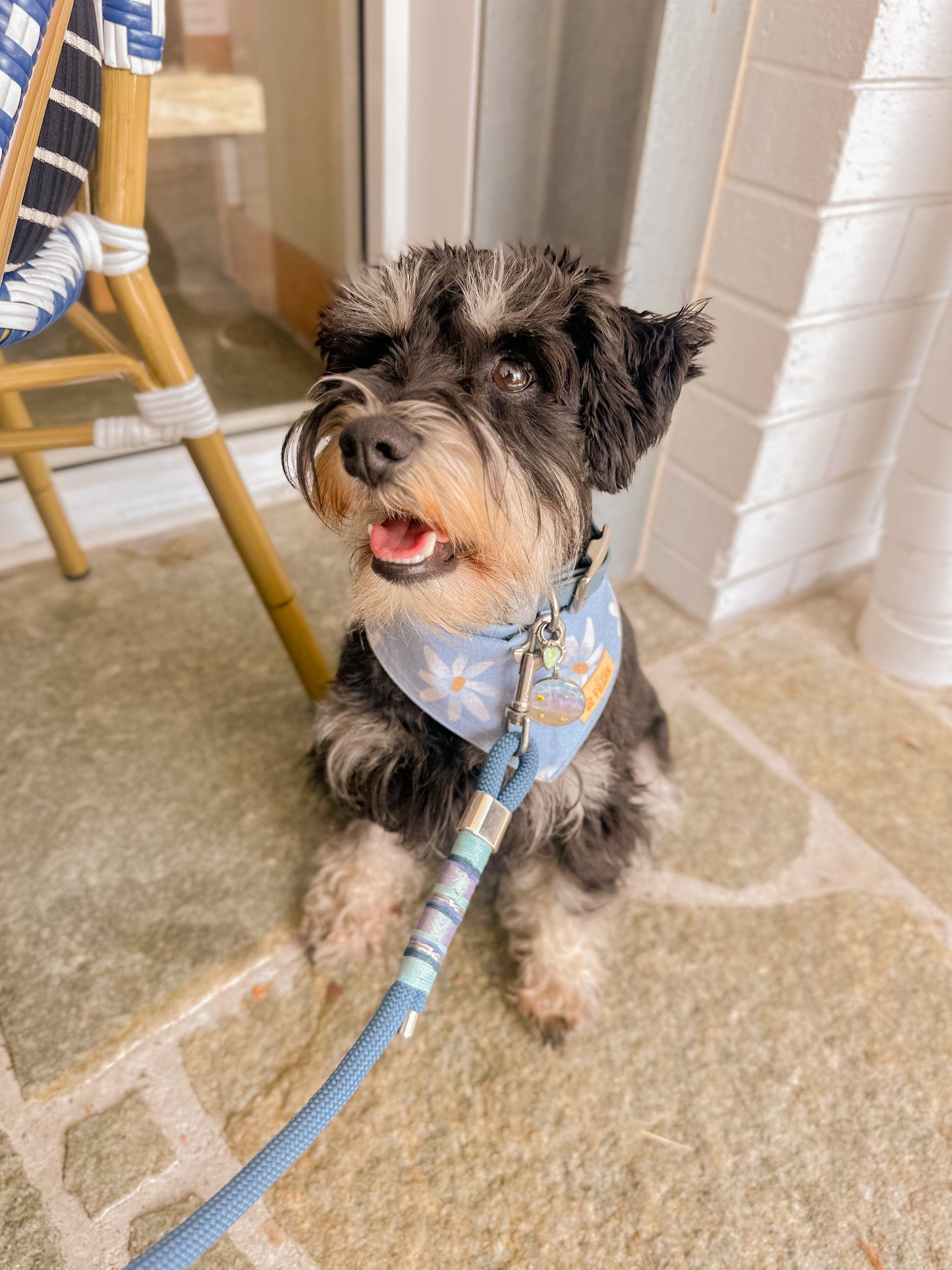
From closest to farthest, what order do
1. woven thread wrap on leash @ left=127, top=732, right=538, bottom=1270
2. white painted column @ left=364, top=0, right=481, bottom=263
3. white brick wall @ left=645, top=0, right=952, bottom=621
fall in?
1. woven thread wrap on leash @ left=127, top=732, right=538, bottom=1270
2. white brick wall @ left=645, top=0, right=952, bottom=621
3. white painted column @ left=364, top=0, right=481, bottom=263

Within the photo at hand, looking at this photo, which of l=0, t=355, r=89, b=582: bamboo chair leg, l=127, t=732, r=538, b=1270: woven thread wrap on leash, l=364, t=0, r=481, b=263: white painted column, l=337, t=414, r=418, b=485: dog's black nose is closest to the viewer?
l=127, t=732, r=538, b=1270: woven thread wrap on leash

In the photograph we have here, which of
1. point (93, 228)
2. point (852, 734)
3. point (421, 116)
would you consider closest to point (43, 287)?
point (93, 228)

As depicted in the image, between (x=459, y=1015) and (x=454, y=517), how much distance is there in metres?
0.86

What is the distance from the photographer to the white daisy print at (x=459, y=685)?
1188 millimetres

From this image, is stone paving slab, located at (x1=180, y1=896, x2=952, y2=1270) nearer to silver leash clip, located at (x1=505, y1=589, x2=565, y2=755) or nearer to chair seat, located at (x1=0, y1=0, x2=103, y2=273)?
silver leash clip, located at (x1=505, y1=589, x2=565, y2=755)

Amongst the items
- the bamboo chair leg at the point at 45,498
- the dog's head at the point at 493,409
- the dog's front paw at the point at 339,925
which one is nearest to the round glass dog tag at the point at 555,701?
the dog's head at the point at 493,409

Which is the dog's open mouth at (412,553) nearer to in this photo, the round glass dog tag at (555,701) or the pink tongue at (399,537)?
the pink tongue at (399,537)

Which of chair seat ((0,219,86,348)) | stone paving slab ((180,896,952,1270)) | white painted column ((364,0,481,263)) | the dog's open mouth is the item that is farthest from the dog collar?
white painted column ((364,0,481,263))

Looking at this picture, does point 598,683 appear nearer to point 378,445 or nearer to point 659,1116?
point 378,445

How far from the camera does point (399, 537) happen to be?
3.50 ft

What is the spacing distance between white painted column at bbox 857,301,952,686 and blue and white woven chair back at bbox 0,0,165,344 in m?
1.57

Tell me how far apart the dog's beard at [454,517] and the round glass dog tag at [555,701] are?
0.11 meters

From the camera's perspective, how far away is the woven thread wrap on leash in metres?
0.74

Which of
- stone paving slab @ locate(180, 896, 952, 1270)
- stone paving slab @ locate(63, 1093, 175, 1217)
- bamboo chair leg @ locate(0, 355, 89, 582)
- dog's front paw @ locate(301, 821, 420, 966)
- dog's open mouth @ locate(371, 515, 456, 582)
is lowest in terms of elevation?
stone paving slab @ locate(180, 896, 952, 1270)
